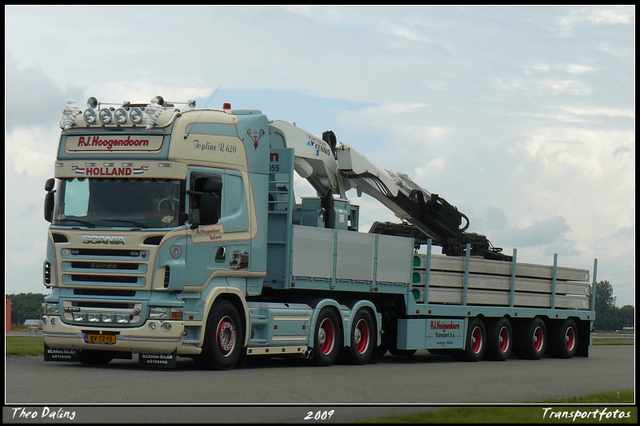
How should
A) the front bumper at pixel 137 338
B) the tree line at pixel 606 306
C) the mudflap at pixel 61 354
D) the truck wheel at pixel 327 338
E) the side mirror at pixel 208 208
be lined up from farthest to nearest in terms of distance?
1. the tree line at pixel 606 306
2. the truck wheel at pixel 327 338
3. the mudflap at pixel 61 354
4. the side mirror at pixel 208 208
5. the front bumper at pixel 137 338

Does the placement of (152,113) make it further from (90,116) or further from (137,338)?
(137,338)

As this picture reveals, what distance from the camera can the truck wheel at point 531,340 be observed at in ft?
81.6

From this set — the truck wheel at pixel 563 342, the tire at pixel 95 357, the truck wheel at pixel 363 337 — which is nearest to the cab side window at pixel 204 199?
the tire at pixel 95 357

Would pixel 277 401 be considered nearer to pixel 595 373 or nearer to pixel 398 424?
pixel 398 424

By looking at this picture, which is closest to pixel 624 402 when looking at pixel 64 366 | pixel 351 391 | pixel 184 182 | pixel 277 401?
pixel 351 391

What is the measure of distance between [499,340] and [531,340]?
144 cm

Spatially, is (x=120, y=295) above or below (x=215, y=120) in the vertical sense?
below

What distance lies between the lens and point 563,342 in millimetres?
26188

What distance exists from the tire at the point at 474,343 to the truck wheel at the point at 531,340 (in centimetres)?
176

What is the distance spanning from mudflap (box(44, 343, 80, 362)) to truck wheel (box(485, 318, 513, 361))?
1107cm

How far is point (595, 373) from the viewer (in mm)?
19672

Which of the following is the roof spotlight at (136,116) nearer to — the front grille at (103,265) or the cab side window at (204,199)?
the cab side window at (204,199)

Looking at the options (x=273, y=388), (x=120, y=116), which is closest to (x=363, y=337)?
(x=273, y=388)

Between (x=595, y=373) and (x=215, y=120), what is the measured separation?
9.34 metres
